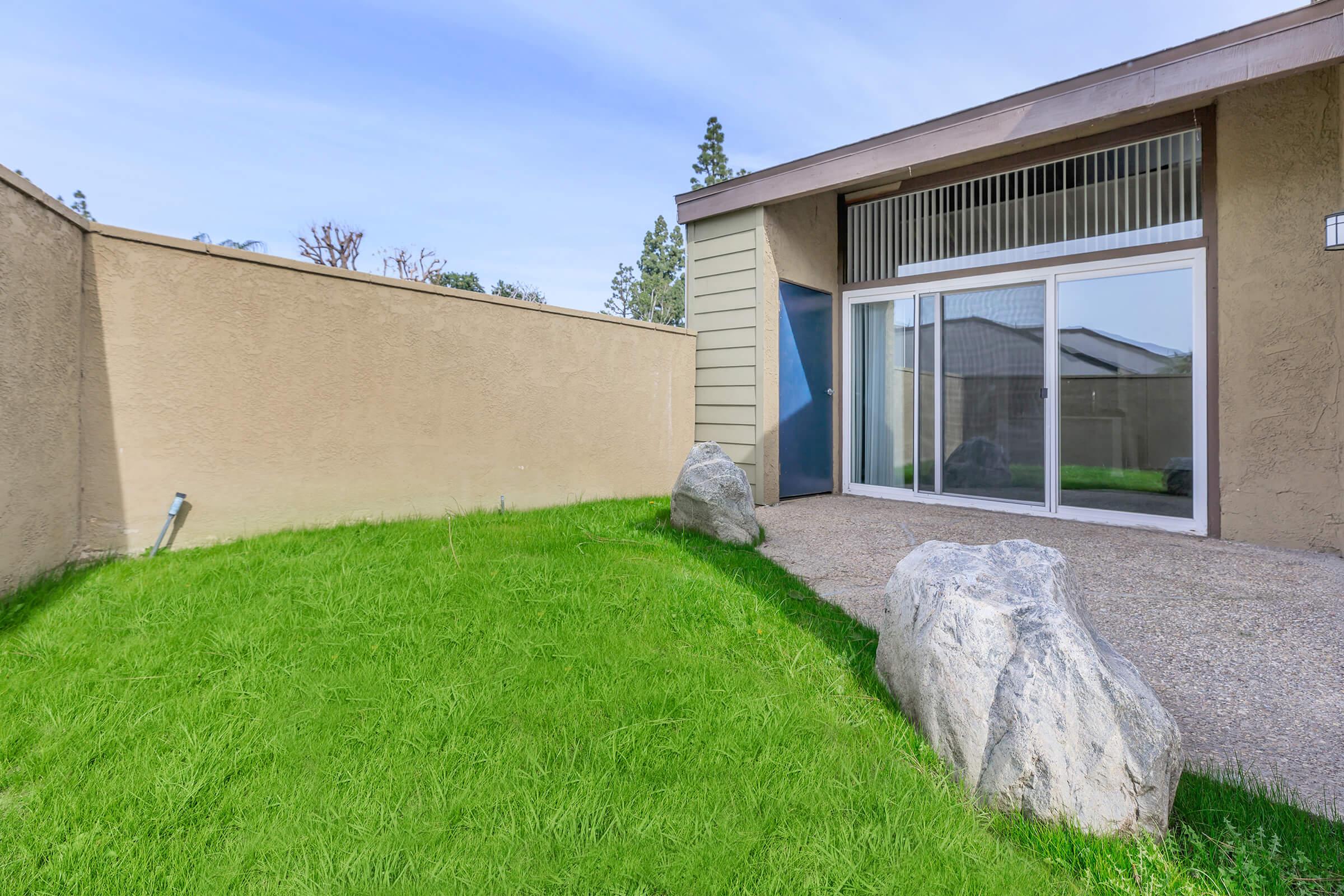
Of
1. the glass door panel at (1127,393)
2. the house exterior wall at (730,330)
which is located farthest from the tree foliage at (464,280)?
the glass door panel at (1127,393)

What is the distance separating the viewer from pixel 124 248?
9.62 feet

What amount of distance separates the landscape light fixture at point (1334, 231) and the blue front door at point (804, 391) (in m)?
3.52

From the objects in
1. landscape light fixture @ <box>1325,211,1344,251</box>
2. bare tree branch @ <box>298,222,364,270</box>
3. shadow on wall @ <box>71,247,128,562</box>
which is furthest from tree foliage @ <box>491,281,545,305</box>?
landscape light fixture @ <box>1325,211,1344,251</box>

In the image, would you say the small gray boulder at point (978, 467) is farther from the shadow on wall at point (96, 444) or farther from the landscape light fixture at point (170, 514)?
the shadow on wall at point (96, 444)

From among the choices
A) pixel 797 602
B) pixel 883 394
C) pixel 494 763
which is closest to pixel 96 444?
pixel 494 763

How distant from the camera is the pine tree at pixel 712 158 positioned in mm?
19734

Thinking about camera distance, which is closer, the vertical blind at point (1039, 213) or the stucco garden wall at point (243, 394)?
the stucco garden wall at point (243, 394)

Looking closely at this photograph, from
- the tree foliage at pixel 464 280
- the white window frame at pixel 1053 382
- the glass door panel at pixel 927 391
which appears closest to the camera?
the white window frame at pixel 1053 382

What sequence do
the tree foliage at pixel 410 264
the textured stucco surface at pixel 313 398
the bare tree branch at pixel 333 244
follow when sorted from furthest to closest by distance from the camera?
the tree foliage at pixel 410 264
the bare tree branch at pixel 333 244
the textured stucco surface at pixel 313 398

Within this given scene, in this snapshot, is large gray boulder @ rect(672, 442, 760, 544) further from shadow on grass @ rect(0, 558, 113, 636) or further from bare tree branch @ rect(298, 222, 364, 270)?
bare tree branch @ rect(298, 222, 364, 270)

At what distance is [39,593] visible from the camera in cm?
241

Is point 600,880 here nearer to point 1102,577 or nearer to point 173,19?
point 1102,577

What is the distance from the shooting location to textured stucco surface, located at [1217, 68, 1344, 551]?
3732mm

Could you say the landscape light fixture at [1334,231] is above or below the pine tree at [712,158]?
below
